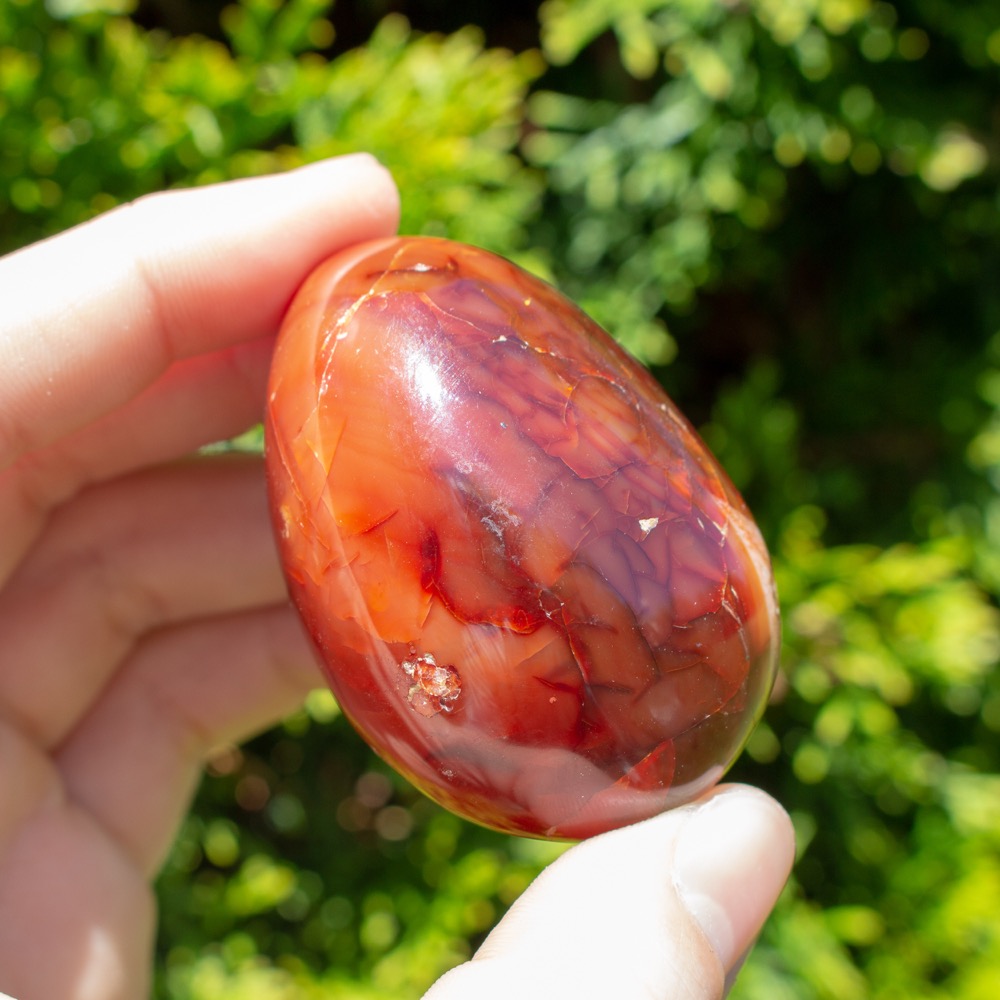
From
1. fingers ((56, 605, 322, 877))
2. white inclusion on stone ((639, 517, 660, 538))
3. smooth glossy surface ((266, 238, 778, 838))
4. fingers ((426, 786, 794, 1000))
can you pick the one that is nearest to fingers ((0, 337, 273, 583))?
fingers ((56, 605, 322, 877))

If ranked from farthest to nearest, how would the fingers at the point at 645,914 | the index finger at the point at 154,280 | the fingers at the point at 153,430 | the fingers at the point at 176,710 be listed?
1. the fingers at the point at 176,710
2. the fingers at the point at 153,430
3. the index finger at the point at 154,280
4. the fingers at the point at 645,914

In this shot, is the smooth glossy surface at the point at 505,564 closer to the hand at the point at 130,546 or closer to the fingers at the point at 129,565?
the hand at the point at 130,546

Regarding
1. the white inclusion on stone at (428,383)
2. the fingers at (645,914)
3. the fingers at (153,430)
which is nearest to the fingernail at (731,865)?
the fingers at (645,914)

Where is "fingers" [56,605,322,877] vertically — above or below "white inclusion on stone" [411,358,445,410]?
below

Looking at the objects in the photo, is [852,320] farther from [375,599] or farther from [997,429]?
[375,599]

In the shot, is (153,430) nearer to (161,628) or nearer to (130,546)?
(130,546)

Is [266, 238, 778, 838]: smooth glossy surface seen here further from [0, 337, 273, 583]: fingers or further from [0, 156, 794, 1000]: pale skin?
[0, 337, 273, 583]: fingers

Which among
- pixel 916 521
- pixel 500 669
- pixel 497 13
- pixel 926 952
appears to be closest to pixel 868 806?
pixel 926 952

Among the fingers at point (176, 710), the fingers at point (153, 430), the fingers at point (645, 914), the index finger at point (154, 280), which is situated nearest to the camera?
the fingers at point (645, 914)

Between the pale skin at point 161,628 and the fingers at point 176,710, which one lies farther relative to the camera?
the fingers at point 176,710

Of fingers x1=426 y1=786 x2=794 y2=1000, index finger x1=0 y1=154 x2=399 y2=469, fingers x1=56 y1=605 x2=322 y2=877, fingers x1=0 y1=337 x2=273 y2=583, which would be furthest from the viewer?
fingers x1=56 y1=605 x2=322 y2=877
